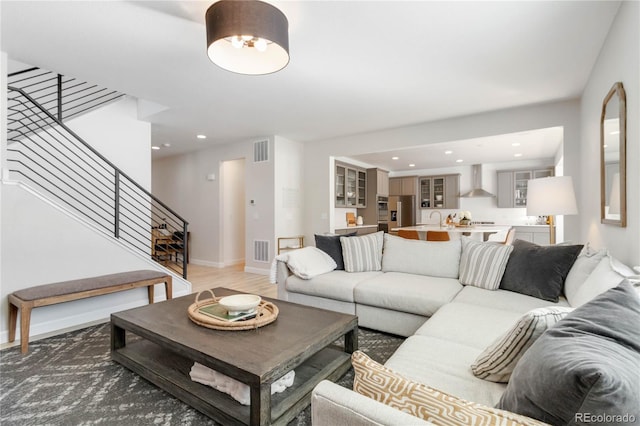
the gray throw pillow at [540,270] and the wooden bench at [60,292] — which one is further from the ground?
the gray throw pillow at [540,270]

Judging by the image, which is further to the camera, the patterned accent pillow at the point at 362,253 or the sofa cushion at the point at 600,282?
the patterned accent pillow at the point at 362,253

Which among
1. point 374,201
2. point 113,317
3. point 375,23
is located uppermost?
point 375,23

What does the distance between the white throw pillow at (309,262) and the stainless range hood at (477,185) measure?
19.8ft

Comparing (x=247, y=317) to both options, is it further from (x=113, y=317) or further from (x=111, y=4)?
(x=111, y=4)

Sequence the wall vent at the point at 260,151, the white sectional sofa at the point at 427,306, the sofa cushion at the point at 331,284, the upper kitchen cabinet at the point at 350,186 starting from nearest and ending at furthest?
the white sectional sofa at the point at 427,306
the sofa cushion at the point at 331,284
the wall vent at the point at 260,151
the upper kitchen cabinet at the point at 350,186

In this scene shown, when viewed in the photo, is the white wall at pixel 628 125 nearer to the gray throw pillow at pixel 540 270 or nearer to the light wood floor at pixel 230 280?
the gray throw pillow at pixel 540 270

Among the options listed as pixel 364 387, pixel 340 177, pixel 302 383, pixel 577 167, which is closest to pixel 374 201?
pixel 340 177

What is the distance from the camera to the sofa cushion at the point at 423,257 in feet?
9.98

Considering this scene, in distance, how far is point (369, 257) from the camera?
341cm

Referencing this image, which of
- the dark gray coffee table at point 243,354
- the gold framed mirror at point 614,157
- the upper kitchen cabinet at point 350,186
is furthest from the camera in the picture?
the upper kitchen cabinet at point 350,186

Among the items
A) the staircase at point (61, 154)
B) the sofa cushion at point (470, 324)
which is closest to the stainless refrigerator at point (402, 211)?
the staircase at point (61, 154)

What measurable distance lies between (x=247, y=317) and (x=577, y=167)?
415 cm

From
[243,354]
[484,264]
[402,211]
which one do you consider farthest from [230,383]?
[402,211]

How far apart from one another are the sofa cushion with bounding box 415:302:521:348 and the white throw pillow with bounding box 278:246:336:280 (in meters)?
1.40
